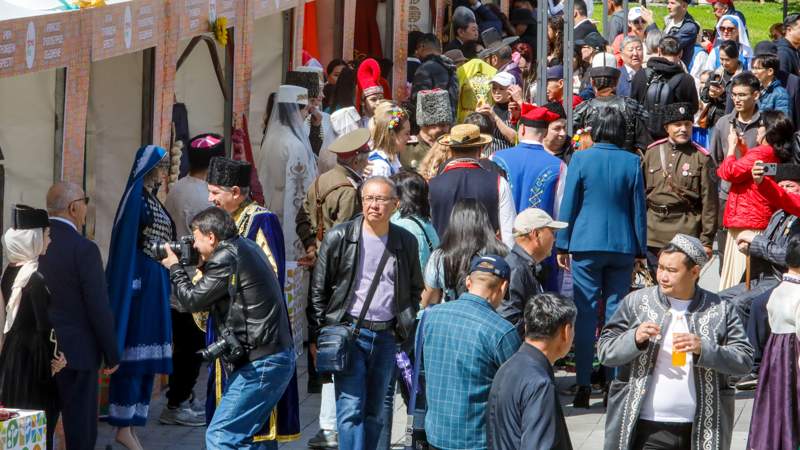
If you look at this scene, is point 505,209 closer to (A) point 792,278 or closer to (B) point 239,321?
(A) point 792,278

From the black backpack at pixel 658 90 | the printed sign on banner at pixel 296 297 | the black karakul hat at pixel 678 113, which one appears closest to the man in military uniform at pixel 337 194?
the printed sign on banner at pixel 296 297

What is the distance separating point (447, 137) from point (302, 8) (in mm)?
3627

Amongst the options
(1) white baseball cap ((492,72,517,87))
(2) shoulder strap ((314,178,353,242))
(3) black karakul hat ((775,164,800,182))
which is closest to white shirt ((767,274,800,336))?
(3) black karakul hat ((775,164,800,182))

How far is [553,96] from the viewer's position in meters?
13.0

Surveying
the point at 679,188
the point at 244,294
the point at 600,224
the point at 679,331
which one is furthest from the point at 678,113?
the point at 244,294

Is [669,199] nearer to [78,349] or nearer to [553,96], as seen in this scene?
[553,96]

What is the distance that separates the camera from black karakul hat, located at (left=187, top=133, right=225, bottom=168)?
29.3ft

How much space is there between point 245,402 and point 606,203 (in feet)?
10.2

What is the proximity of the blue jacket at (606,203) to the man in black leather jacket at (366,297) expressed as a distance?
200 cm

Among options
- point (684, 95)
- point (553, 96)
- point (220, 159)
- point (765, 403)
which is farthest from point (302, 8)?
point (765, 403)

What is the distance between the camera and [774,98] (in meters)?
12.9

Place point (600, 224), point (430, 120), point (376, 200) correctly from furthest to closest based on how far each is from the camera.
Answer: point (430, 120) → point (600, 224) → point (376, 200)

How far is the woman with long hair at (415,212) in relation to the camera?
7.77 m

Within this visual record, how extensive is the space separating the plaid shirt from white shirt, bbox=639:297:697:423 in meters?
0.77
